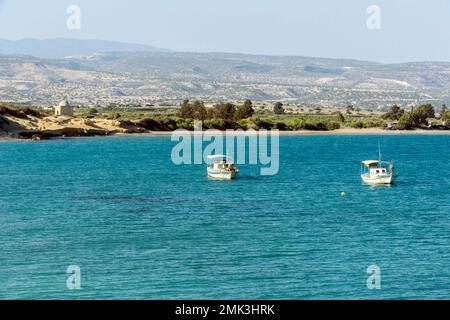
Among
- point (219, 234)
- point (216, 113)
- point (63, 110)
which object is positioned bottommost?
point (216, 113)

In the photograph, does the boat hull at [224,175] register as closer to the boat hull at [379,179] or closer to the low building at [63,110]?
the boat hull at [379,179]

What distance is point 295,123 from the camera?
5492 inches

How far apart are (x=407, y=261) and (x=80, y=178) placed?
3631cm

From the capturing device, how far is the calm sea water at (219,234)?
2423 centimetres

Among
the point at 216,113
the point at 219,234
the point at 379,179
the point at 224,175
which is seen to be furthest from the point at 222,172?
the point at 216,113

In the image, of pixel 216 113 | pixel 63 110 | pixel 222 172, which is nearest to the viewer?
pixel 222 172

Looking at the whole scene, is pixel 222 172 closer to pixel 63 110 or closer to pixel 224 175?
pixel 224 175

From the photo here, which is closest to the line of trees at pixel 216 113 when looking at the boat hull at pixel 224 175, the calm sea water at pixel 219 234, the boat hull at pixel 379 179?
the calm sea water at pixel 219 234

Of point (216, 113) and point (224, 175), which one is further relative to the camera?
point (216, 113)

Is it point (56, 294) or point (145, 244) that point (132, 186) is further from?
point (56, 294)

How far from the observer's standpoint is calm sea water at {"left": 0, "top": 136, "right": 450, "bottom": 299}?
24234mm

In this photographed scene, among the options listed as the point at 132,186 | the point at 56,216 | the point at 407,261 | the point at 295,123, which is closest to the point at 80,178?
the point at 132,186

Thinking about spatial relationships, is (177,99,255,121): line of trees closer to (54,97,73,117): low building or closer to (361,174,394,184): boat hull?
(54,97,73,117): low building

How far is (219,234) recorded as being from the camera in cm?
3366
